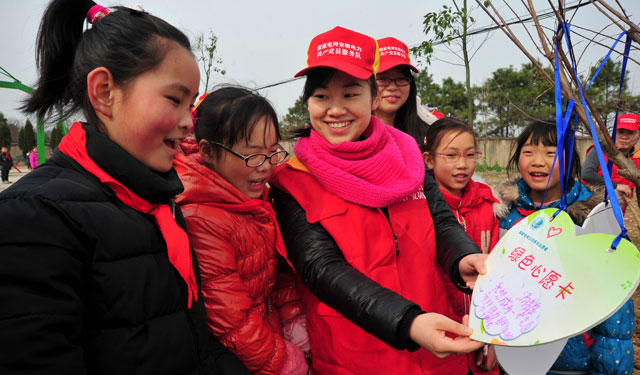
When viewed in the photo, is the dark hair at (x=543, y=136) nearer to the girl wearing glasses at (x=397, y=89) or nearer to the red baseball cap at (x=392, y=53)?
the girl wearing glasses at (x=397, y=89)

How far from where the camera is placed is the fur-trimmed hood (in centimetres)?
198

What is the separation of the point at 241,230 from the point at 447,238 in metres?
0.81

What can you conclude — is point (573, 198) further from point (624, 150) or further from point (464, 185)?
point (624, 150)

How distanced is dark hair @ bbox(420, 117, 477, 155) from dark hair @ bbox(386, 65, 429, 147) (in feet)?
0.69

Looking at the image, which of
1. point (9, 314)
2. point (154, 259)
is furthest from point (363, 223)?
point (9, 314)

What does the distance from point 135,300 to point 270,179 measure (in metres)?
0.76

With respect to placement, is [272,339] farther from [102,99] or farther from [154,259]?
[102,99]

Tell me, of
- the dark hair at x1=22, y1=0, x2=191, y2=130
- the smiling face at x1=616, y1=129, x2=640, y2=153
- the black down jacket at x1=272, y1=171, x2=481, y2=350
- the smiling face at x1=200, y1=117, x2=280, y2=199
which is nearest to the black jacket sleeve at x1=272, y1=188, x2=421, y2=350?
the black down jacket at x1=272, y1=171, x2=481, y2=350

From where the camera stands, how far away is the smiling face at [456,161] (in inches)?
84.7

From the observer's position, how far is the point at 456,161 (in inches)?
85.0

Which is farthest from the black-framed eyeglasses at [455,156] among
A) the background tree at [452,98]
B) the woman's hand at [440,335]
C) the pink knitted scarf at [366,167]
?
the background tree at [452,98]

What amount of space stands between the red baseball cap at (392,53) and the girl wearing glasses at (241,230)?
1.20 metres

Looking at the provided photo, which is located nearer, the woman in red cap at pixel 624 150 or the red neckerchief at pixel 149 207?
the red neckerchief at pixel 149 207

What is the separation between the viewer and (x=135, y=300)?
0.88m
